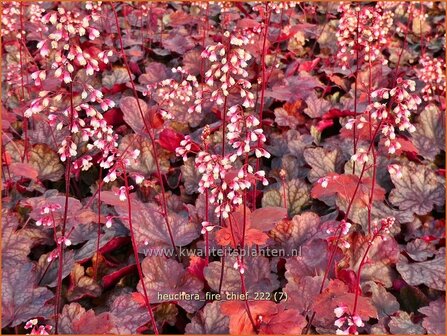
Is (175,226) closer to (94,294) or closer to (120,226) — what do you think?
(120,226)

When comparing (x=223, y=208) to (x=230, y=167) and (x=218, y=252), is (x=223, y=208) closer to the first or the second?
(x=230, y=167)

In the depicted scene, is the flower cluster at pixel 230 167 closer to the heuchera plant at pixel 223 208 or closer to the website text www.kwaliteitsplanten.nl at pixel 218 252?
the heuchera plant at pixel 223 208

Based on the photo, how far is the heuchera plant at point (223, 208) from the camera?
204 centimetres

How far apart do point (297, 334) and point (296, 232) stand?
0.72m

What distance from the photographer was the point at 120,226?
280 centimetres

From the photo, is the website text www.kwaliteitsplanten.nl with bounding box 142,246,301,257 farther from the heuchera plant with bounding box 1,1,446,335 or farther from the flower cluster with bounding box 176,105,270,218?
the flower cluster with bounding box 176,105,270,218

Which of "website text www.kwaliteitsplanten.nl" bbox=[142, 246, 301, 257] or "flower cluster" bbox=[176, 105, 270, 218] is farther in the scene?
"website text www.kwaliteitsplanten.nl" bbox=[142, 246, 301, 257]

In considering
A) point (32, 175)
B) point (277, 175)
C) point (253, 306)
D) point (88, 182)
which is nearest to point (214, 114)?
point (277, 175)

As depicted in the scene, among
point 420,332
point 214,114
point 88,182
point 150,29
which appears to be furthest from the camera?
point 150,29

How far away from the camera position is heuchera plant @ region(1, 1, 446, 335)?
2.04m

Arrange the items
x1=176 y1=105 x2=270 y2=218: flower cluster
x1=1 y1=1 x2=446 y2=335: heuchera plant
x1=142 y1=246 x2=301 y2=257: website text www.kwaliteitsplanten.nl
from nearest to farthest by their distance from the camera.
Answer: x1=176 y1=105 x2=270 y2=218: flower cluster < x1=1 y1=1 x2=446 y2=335: heuchera plant < x1=142 y1=246 x2=301 y2=257: website text www.kwaliteitsplanten.nl

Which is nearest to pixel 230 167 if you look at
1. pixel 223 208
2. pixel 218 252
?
pixel 223 208

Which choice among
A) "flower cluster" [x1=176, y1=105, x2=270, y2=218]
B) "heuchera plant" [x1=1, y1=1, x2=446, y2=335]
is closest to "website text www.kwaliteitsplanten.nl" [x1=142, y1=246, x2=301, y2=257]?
"heuchera plant" [x1=1, y1=1, x2=446, y2=335]

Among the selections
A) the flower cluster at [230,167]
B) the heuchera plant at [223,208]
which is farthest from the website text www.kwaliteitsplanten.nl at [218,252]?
the flower cluster at [230,167]
